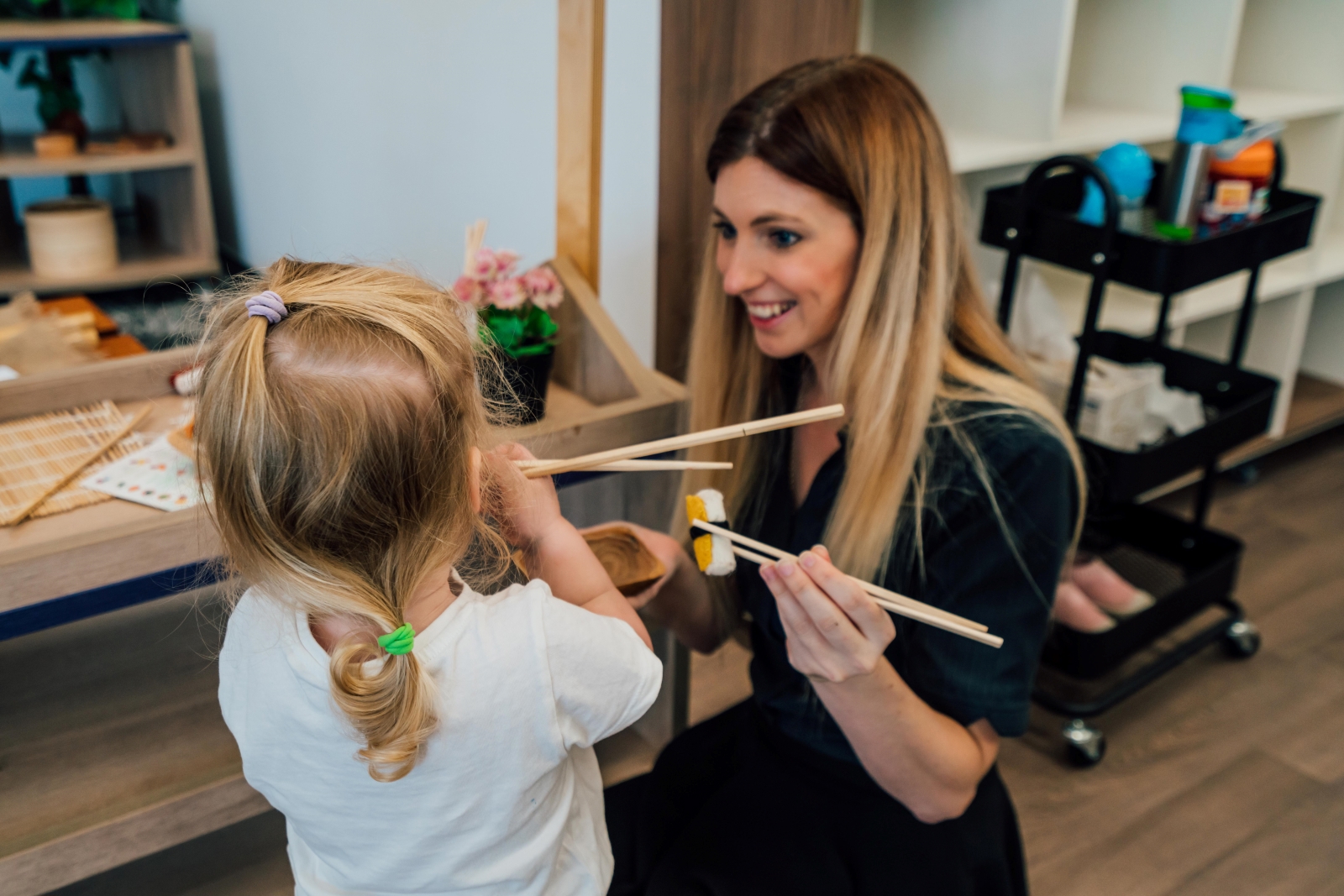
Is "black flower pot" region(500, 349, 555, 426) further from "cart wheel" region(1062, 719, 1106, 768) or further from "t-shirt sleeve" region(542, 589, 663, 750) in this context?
"cart wheel" region(1062, 719, 1106, 768)

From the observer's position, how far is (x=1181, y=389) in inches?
84.4

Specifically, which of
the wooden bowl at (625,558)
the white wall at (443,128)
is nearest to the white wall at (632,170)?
the white wall at (443,128)

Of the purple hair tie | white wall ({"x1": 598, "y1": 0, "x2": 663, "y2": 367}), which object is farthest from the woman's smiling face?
the purple hair tie

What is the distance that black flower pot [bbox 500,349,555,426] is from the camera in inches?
49.1

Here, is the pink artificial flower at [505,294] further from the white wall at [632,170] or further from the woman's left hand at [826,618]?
the woman's left hand at [826,618]

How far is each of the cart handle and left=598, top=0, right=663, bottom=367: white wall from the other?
1.84ft

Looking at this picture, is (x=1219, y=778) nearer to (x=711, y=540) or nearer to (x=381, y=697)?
(x=711, y=540)

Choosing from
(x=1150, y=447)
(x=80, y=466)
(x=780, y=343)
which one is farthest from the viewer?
(x=1150, y=447)

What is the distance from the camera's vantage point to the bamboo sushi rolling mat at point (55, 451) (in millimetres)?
1029

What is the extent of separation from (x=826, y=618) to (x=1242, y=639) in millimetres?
1624

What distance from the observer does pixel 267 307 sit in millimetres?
692

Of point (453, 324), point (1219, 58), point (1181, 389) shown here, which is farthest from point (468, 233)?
point (1219, 58)

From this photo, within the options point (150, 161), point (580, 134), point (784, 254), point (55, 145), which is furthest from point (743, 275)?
point (55, 145)

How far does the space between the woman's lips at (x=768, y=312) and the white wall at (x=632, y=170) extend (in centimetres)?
36
